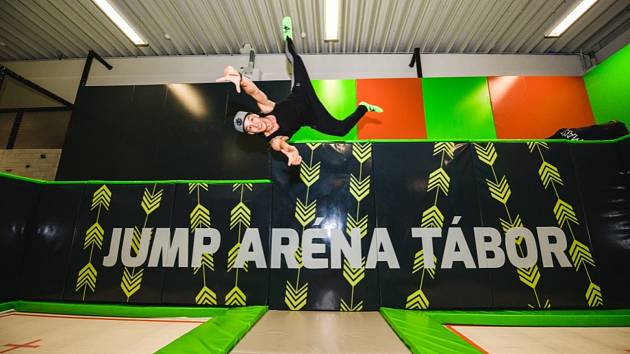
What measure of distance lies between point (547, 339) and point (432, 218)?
1.15 metres

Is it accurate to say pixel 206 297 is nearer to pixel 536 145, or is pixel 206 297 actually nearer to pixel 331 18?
pixel 536 145

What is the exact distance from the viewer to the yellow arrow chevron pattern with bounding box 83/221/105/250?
2.62 metres

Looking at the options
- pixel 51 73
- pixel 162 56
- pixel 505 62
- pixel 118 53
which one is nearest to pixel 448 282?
pixel 505 62

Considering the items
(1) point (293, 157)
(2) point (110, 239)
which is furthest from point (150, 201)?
(1) point (293, 157)

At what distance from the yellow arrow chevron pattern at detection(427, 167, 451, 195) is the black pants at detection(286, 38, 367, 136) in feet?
3.90

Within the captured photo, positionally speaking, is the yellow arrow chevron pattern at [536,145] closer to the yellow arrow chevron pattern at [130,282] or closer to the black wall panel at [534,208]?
the black wall panel at [534,208]

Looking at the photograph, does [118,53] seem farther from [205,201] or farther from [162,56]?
[205,201]

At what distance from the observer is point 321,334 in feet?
5.88

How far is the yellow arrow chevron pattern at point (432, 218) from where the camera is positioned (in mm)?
2484

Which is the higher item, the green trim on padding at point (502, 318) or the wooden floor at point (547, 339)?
the green trim on padding at point (502, 318)

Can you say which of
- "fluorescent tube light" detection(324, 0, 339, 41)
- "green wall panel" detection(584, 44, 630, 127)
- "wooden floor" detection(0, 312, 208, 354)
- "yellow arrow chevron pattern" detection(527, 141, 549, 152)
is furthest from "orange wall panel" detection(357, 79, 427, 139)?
"wooden floor" detection(0, 312, 208, 354)

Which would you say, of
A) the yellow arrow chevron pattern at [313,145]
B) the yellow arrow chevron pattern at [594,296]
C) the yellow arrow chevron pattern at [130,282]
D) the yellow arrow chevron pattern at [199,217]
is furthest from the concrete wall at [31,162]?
the yellow arrow chevron pattern at [594,296]

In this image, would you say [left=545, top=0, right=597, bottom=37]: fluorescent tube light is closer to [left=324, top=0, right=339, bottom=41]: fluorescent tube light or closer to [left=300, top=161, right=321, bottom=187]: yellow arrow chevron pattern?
[left=324, top=0, right=339, bottom=41]: fluorescent tube light

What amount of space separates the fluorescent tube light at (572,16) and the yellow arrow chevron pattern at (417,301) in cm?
460
